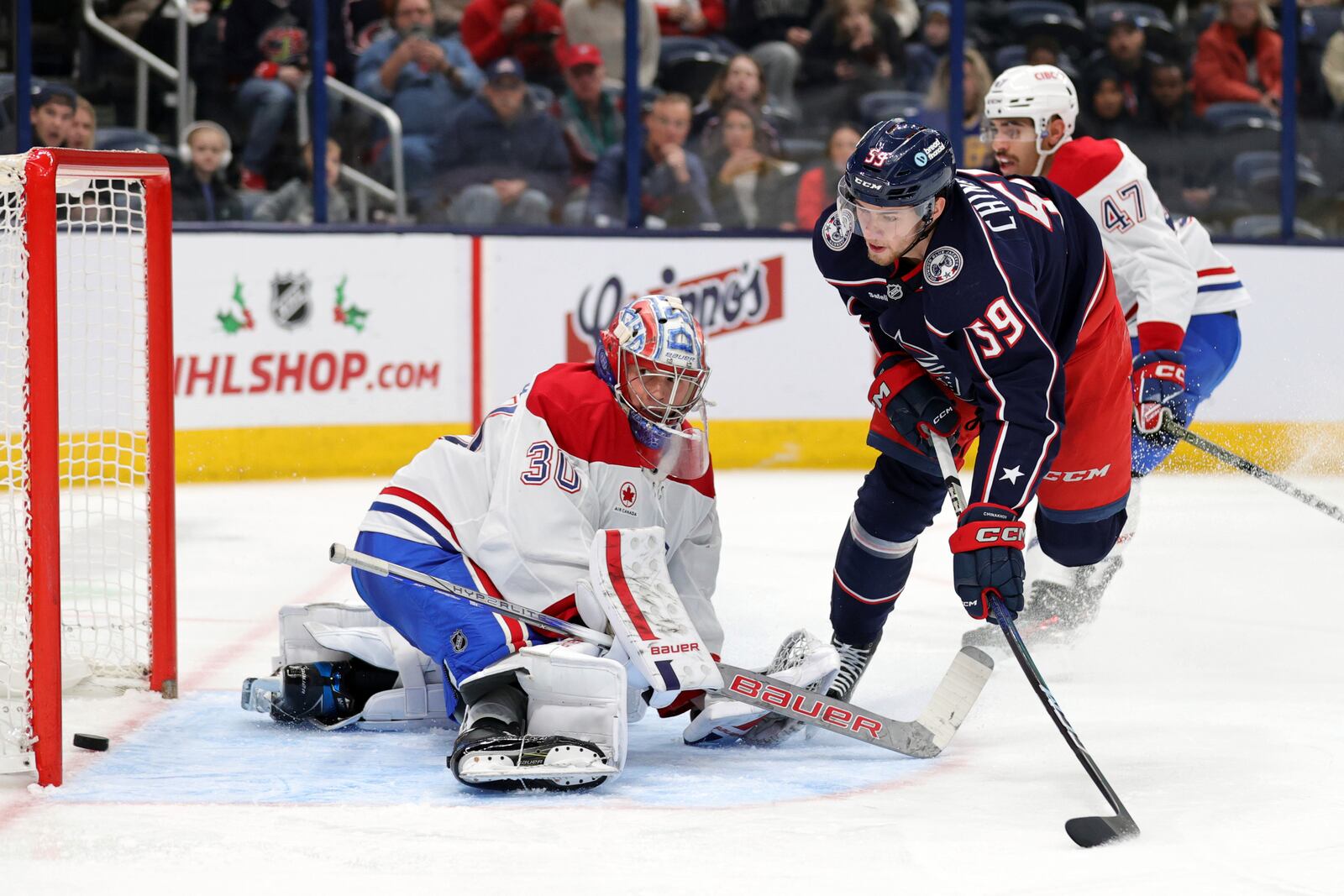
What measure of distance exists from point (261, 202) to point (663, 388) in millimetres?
4033

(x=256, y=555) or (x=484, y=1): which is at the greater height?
(x=484, y=1)

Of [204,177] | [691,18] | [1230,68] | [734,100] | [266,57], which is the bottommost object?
[204,177]

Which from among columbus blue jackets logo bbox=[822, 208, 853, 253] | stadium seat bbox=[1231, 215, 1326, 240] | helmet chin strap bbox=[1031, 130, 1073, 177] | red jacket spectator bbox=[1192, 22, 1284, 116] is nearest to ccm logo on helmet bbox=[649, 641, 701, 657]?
columbus blue jackets logo bbox=[822, 208, 853, 253]

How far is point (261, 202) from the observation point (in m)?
6.40

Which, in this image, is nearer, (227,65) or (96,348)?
(96,348)

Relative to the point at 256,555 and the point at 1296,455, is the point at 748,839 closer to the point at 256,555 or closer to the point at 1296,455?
the point at 256,555

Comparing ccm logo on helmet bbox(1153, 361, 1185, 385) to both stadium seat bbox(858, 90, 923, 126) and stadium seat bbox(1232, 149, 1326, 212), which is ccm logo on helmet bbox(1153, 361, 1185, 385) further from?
stadium seat bbox(1232, 149, 1326, 212)

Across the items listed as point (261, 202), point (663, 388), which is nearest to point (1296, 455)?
point (261, 202)

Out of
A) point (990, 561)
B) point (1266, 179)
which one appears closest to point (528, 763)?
point (990, 561)

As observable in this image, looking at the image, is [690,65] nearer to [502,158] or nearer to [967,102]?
[502,158]

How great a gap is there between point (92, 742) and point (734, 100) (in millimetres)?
4798

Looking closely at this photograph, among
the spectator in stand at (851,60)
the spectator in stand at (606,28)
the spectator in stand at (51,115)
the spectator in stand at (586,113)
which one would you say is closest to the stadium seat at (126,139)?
the spectator in stand at (51,115)

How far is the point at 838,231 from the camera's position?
289 centimetres

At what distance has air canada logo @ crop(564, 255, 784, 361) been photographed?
6512 mm
